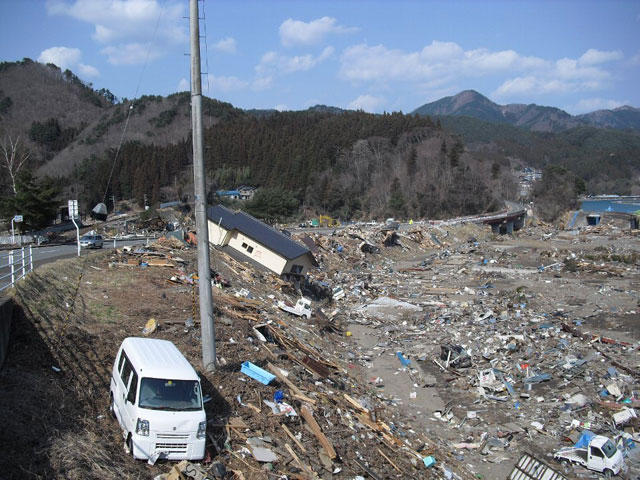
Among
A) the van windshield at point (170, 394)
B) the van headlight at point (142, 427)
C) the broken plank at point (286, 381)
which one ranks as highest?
the van windshield at point (170, 394)

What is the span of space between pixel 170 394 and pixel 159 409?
0.31m

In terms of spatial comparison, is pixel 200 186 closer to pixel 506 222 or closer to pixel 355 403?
pixel 355 403

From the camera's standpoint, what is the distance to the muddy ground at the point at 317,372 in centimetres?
782

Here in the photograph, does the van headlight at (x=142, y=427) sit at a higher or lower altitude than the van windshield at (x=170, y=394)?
lower

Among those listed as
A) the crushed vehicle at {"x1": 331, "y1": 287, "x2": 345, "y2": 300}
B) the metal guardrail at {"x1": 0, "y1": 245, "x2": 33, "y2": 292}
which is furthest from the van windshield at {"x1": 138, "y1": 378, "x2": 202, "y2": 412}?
the crushed vehicle at {"x1": 331, "y1": 287, "x2": 345, "y2": 300}

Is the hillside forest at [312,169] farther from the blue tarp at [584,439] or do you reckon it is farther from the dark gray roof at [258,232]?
the blue tarp at [584,439]

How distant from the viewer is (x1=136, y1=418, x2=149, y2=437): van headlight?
7.07 meters

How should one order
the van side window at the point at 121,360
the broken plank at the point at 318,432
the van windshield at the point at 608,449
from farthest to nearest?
the van windshield at the point at 608,449 < the broken plank at the point at 318,432 < the van side window at the point at 121,360

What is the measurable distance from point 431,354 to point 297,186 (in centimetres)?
6786

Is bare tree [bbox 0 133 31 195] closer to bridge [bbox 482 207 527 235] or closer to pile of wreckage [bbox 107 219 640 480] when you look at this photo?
pile of wreckage [bbox 107 219 640 480]

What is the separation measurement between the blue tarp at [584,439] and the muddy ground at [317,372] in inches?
16.7

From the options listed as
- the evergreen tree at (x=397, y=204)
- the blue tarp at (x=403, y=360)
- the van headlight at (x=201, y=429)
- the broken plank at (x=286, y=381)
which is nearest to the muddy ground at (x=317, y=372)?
the broken plank at (x=286, y=381)

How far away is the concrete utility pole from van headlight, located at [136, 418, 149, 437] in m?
2.64

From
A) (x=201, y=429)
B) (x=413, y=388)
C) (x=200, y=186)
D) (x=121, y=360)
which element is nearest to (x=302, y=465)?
(x=201, y=429)
